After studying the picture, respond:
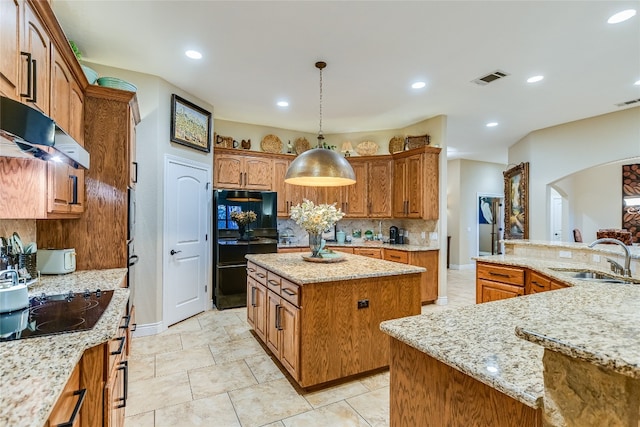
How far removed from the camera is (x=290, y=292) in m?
2.47

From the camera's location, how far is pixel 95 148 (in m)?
2.62

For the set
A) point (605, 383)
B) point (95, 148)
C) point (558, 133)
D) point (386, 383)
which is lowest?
point (386, 383)

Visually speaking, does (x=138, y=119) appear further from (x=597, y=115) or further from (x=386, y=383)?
(x=597, y=115)

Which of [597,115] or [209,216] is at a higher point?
[597,115]

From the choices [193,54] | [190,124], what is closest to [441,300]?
[190,124]

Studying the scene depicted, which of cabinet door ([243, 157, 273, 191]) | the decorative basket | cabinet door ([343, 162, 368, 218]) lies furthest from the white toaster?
cabinet door ([343, 162, 368, 218])

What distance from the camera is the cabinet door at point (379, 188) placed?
18.0 feet

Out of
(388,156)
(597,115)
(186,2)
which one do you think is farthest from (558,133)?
(186,2)

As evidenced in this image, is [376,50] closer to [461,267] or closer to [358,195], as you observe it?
[358,195]

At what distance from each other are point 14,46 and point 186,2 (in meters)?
1.26

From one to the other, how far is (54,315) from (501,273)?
361 centimetres

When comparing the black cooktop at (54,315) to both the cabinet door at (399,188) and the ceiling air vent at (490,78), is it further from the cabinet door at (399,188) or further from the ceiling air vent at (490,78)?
the cabinet door at (399,188)

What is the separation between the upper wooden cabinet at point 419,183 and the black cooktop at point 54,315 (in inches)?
169

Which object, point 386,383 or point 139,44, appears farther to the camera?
point 139,44
